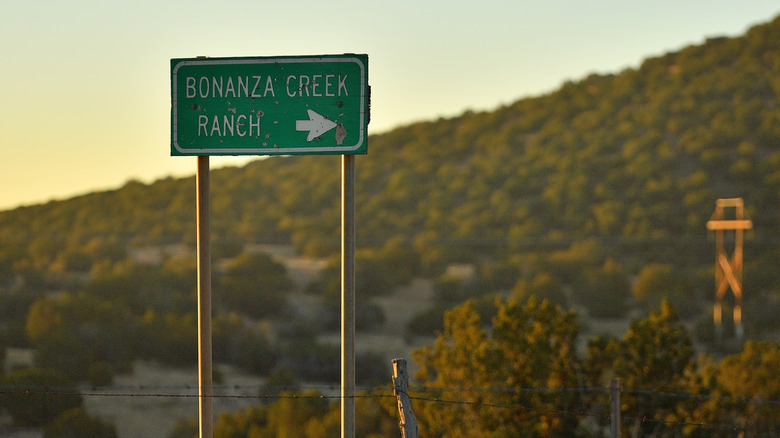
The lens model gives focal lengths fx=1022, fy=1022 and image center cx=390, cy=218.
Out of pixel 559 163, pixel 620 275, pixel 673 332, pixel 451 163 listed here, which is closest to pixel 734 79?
pixel 559 163

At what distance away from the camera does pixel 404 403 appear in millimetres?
8516

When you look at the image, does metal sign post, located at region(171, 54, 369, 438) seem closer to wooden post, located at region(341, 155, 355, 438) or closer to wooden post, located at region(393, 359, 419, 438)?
wooden post, located at region(341, 155, 355, 438)

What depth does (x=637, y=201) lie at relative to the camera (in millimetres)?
67375

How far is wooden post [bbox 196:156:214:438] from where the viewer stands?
902 centimetres

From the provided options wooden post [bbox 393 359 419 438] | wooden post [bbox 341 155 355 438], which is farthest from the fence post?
wooden post [bbox 341 155 355 438]

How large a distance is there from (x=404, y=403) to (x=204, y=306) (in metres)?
2.01

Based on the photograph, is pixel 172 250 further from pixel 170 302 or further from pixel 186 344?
pixel 186 344

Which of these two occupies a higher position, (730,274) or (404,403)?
(404,403)

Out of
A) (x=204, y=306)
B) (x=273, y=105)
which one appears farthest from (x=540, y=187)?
(x=273, y=105)

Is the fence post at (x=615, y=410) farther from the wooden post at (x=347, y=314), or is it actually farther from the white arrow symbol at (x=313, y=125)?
the white arrow symbol at (x=313, y=125)

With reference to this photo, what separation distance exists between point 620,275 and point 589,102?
1287 inches

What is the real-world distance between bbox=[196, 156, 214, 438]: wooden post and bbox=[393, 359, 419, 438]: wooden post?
1.70 m

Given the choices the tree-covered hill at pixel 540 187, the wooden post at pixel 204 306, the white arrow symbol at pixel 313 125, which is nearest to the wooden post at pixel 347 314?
the white arrow symbol at pixel 313 125

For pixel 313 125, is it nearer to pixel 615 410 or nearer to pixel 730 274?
pixel 615 410
